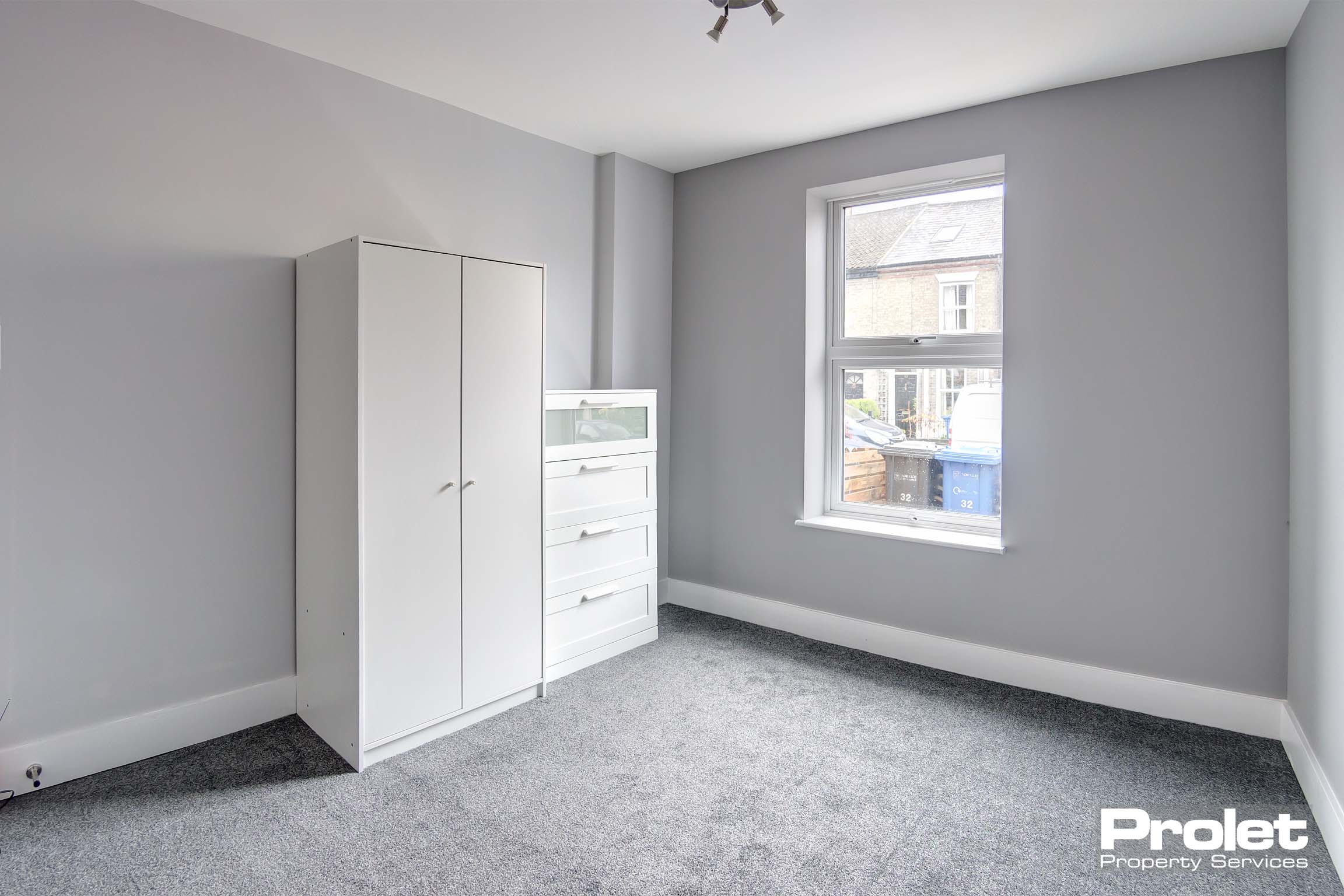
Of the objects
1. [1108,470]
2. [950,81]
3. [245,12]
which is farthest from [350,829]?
[950,81]

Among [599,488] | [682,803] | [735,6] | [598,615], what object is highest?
[735,6]

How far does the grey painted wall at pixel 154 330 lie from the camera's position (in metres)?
2.27

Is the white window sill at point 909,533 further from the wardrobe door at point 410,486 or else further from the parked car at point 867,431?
the wardrobe door at point 410,486

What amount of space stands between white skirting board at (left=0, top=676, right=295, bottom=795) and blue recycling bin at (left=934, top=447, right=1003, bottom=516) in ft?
9.83

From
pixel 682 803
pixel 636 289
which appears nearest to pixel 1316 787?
pixel 682 803

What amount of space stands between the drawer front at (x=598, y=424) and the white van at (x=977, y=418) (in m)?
1.46

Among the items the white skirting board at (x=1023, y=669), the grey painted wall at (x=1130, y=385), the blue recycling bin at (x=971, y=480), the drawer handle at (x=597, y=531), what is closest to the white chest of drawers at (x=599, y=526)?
the drawer handle at (x=597, y=531)

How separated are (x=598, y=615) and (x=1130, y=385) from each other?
2.46 metres

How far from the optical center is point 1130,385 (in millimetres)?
2908

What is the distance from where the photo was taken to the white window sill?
331 centimetres

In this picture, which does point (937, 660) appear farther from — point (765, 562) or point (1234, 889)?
point (1234, 889)

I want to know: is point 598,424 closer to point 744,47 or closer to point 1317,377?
point 744,47

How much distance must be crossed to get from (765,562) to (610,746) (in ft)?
5.35

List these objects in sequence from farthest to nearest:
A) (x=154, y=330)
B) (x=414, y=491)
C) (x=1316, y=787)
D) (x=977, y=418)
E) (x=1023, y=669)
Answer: (x=977, y=418)
(x=1023, y=669)
(x=414, y=491)
(x=154, y=330)
(x=1316, y=787)
